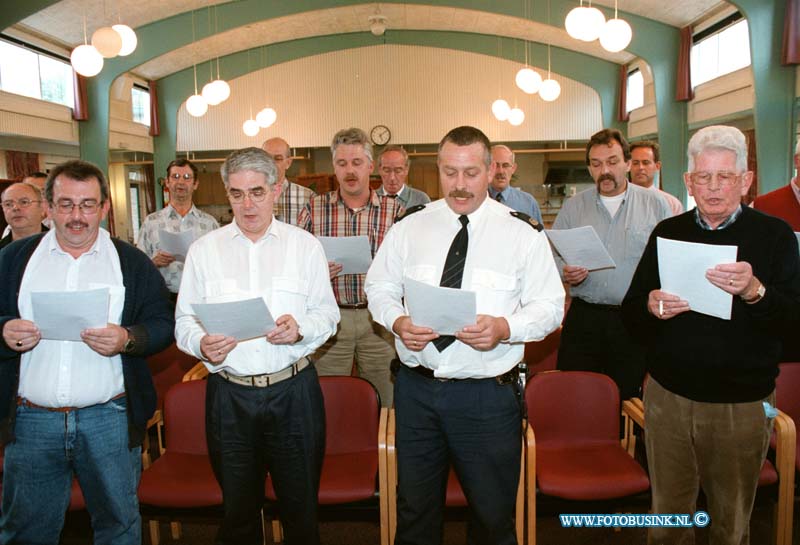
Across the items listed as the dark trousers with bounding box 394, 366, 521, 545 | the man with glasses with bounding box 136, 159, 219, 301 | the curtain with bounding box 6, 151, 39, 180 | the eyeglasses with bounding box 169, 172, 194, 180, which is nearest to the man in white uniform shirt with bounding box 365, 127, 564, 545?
the dark trousers with bounding box 394, 366, 521, 545

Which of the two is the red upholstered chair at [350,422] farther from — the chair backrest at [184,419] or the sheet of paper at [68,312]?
the sheet of paper at [68,312]

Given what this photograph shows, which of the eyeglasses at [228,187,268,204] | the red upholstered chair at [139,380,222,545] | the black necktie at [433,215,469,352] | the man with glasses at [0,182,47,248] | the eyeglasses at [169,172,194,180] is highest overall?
the eyeglasses at [169,172,194,180]

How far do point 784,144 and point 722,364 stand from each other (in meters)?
6.94

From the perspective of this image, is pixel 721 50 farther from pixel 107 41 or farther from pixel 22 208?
pixel 22 208

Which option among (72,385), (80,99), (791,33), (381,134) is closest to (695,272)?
(72,385)

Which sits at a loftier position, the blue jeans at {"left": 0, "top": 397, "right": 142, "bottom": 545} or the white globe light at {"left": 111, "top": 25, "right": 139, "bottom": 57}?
the white globe light at {"left": 111, "top": 25, "right": 139, "bottom": 57}

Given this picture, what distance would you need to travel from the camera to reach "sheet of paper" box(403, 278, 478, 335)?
5.84 ft

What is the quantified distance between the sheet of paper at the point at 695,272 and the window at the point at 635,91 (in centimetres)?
1140

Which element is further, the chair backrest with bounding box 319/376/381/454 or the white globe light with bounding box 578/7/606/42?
the white globe light with bounding box 578/7/606/42

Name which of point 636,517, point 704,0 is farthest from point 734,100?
point 636,517

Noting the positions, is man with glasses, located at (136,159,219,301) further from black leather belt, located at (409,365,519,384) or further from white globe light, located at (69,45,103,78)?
white globe light, located at (69,45,103,78)

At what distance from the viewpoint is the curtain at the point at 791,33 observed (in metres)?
6.86

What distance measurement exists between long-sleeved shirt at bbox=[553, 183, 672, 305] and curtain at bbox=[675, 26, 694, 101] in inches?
320

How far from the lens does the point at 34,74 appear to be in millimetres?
10000
